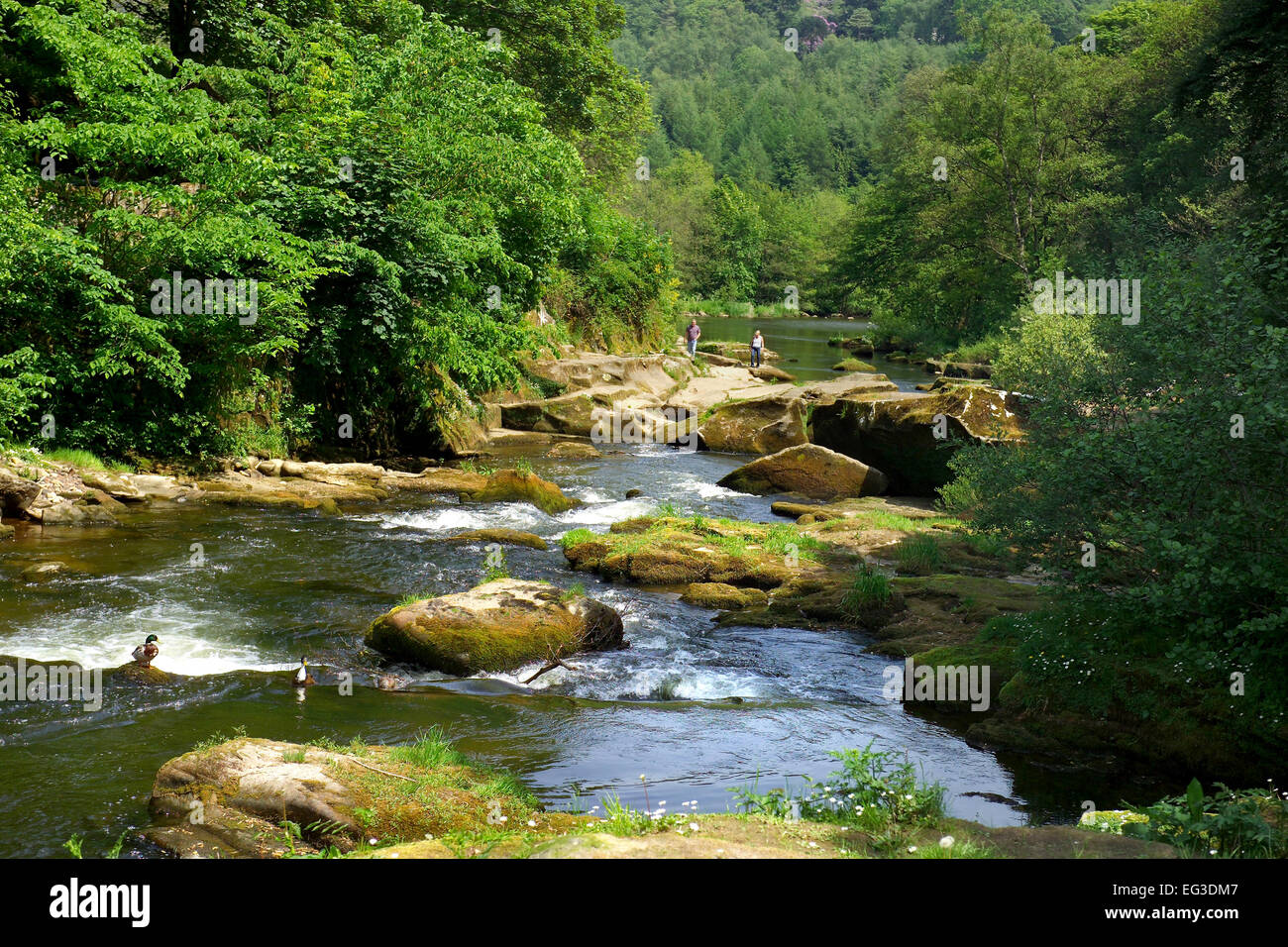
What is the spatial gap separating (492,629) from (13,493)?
8632 mm

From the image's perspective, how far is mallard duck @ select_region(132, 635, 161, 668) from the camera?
30.8 feet

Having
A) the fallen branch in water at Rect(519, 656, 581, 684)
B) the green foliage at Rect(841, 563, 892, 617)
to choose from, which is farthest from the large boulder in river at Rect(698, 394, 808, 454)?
the fallen branch in water at Rect(519, 656, 581, 684)

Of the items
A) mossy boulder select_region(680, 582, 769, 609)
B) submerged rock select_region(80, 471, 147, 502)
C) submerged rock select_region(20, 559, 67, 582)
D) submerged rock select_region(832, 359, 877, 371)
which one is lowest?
mossy boulder select_region(680, 582, 769, 609)

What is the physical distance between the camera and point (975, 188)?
46.6 meters

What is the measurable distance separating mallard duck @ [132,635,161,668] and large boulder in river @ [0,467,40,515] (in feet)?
21.8

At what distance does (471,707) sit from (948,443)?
12.5m

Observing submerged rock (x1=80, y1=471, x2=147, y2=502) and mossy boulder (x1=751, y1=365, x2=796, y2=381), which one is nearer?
submerged rock (x1=80, y1=471, x2=147, y2=502)

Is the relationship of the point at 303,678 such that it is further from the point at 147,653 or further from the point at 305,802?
the point at 305,802

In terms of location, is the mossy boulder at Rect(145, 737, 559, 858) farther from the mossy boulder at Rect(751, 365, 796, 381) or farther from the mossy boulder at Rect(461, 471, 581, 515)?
the mossy boulder at Rect(751, 365, 796, 381)

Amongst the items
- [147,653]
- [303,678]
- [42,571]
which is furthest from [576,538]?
[147,653]

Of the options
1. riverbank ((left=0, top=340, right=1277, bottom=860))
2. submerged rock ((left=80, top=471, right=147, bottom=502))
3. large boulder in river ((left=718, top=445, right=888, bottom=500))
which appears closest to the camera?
riverbank ((left=0, top=340, right=1277, bottom=860))

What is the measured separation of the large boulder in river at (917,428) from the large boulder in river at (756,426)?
2.78 meters

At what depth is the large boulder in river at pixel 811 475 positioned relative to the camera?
68.0ft
